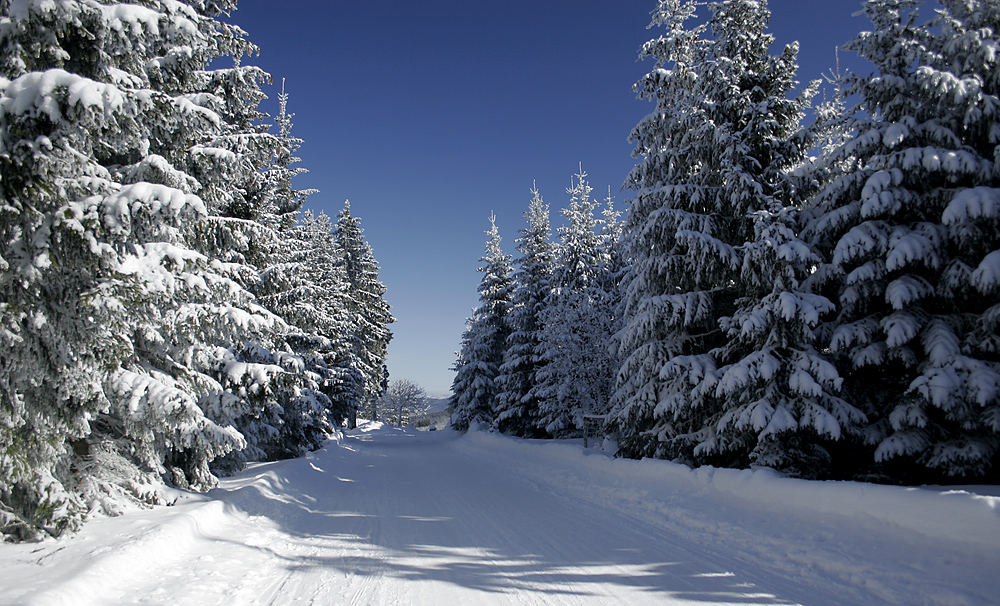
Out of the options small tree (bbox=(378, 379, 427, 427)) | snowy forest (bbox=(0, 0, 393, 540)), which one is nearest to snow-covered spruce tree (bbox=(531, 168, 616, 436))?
snowy forest (bbox=(0, 0, 393, 540))

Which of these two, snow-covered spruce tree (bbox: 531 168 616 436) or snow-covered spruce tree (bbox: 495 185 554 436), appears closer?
snow-covered spruce tree (bbox: 531 168 616 436)

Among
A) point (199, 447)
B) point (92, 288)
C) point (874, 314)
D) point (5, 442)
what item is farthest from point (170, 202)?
point (874, 314)

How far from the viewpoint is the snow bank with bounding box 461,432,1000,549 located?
217 inches

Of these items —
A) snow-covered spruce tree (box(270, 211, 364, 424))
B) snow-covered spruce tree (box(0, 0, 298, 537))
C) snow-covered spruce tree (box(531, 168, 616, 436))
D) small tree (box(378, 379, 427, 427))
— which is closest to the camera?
snow-covered spruce tree (box(0, 0, 298, 537))

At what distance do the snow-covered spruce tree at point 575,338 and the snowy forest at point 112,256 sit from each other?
41.5 feet

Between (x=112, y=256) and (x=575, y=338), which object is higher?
(x=575, y=338)

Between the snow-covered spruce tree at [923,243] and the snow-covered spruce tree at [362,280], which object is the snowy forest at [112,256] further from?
the snow-covered spruce tree at [362,280]

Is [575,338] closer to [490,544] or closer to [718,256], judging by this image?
[718,256]

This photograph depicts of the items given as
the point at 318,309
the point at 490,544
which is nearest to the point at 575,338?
the point at 318,309

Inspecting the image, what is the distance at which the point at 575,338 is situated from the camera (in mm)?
20328

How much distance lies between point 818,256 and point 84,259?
12.1m

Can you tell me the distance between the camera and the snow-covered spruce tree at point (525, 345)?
85.1 ft

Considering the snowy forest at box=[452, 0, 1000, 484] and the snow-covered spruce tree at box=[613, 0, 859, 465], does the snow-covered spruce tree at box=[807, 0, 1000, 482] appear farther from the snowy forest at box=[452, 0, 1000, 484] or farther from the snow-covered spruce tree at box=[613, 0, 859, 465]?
the snow-covered spruce tree at box=[613, 0, 859, 465]

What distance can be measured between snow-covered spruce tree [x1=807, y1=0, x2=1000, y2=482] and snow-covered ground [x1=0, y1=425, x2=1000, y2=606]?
184 cm
